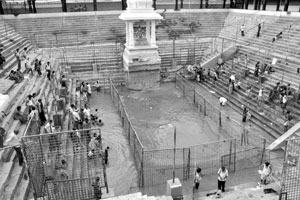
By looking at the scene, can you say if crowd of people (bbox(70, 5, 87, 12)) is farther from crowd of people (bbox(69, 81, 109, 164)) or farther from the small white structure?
crowd of people (bbox(69, 81, 109, 164))

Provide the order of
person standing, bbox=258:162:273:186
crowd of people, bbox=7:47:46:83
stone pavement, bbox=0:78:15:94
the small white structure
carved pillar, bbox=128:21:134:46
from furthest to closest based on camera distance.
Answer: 1. carved pillar, bbox=128:21:134:46
2. the small white structure
3. crowd of people, bbox=7:47:46:83
4. stone pavement, bbox=0:78:15:94
5. person standing, bbox=258:162:273:186

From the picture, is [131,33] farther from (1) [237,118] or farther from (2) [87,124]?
(1) [237,118]

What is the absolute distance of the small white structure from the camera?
2023 cm

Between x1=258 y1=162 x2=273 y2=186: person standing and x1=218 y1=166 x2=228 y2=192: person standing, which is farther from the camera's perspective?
x1=258 y1=162 x2=273 y2=186: person standing

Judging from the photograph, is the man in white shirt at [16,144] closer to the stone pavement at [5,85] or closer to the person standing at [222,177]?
the stone pavement at [5,85]

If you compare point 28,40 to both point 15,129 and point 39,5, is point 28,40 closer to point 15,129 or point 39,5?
point 39,5

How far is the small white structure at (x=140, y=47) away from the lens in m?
20.2

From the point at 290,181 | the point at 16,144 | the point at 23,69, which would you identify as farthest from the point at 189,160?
the point at 23,69

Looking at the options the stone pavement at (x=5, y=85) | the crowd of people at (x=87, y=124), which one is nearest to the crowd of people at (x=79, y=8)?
the crowd of people at (x=87, y=124)

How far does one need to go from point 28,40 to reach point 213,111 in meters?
19.3

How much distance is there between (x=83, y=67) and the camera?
22.3 metres

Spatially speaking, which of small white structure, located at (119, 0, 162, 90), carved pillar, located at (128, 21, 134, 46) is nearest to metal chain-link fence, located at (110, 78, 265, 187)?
small white structure, located at (119, 0, 162, 90)

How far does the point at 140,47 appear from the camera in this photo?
20.8 metres

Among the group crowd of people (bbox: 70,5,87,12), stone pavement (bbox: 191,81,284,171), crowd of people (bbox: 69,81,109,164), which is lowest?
stone pavement (bbox: 191,81,284,171)
